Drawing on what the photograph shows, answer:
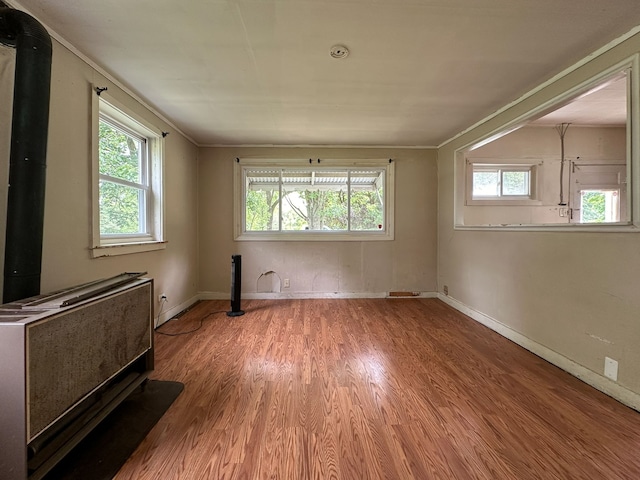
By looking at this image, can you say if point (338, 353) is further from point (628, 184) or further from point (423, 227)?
point (423, 227)

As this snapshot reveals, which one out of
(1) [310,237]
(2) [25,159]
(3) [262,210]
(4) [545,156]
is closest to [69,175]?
(2) [25,159]

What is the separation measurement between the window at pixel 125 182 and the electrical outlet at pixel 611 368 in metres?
3.83

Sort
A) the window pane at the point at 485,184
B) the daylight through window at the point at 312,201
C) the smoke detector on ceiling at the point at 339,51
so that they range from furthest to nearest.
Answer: the daylight through window at the point at 312,201
the window pane at the point at 485,184
the smoke detector on ceiling at the point at 339,51

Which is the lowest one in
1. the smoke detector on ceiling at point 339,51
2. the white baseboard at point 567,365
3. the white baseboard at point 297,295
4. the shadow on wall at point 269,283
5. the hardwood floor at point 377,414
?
the hardwood floor at point 377,414

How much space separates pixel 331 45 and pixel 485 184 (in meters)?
3.26

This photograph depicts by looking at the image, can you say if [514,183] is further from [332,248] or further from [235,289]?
[235,289]

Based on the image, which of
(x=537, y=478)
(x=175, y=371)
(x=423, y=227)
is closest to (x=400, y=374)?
(x=537, y=478)

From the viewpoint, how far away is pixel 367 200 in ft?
14.1

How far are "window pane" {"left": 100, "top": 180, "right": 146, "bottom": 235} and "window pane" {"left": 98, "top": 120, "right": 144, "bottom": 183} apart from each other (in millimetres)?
123

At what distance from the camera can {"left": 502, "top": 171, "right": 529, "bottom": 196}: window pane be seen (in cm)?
388

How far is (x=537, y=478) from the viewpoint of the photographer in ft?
3.82

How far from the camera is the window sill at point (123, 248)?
2100 mm

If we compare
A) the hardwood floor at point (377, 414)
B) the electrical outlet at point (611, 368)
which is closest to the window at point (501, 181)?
the hardwood floor at point (377, 414)

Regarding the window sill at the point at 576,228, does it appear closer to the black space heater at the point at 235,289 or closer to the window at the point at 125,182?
the black space heater at the point at 235,289
